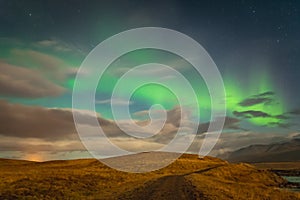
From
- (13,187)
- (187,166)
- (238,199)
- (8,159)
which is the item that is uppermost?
(8,159)

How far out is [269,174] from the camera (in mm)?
102312

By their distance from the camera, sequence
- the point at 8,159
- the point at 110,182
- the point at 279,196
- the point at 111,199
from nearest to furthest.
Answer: the point at 111,199
the point at 279,196
the point at 110,182
the point at 8,159

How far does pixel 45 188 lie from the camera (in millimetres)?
44219

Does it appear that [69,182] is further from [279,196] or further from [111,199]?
[279,196]

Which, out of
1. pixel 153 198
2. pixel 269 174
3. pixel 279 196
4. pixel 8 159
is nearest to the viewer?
pixel 153 198

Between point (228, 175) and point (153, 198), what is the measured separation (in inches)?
2320

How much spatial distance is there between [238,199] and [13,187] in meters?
27.2

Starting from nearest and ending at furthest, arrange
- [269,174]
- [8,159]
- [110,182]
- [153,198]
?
[153,198] → [110,182] → [269,174] → [8,159]

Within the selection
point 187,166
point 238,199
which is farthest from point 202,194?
point 187,166

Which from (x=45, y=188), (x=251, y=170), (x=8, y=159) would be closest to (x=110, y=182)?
(x=45, y=188)

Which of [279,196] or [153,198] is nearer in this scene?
[153,198]

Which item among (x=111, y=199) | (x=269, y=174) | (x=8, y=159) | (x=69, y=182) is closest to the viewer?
(x=111, y=199)

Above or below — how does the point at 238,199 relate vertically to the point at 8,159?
below

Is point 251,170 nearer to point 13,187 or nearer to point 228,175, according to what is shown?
point 228,175
